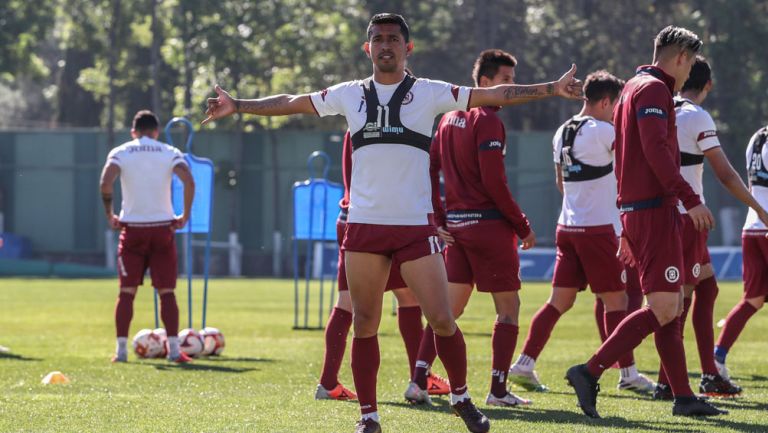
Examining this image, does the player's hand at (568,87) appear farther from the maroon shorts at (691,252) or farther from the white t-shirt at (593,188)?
the white t-shirt at (593,188)

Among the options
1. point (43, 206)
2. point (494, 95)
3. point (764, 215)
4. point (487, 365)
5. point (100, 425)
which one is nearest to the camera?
point (494, 95)

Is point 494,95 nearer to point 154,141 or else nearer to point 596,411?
point 596,411

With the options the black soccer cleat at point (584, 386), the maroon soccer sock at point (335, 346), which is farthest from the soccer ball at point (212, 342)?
the black soccer cleat at point (584, 386)

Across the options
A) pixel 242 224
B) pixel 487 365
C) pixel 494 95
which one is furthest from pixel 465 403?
pixel 242 224

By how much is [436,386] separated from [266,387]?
→ 51.6 inches

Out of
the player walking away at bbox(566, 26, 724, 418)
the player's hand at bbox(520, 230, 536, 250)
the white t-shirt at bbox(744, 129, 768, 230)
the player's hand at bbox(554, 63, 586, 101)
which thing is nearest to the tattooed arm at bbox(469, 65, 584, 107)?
the player's hand at bbox(554, 63, 586, 101)

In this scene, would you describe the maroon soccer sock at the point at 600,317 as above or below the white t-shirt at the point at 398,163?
below

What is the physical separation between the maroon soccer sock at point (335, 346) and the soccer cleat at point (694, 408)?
2.26 m

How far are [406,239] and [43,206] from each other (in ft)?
148

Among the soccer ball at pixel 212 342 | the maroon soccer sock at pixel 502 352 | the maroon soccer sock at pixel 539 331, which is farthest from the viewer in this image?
the soccer ball at pixel 212 342

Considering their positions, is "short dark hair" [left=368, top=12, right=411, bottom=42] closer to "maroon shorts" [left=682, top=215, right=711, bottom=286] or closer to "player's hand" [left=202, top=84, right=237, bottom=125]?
"player's hand" [left=202, top=84, right=237, bottom=125]

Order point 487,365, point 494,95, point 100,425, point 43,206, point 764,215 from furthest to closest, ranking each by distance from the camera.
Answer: point 43,206 < point 487,365 < point 764,215 < point 100,425 < point 494,95

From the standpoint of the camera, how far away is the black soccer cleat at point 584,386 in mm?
7996

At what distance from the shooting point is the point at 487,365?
40.4 feet
